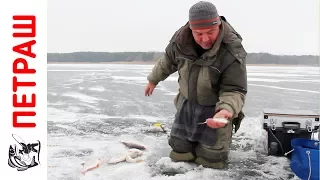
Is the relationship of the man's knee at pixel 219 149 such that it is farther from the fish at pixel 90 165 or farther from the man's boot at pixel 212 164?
the fish at pixel 90 165

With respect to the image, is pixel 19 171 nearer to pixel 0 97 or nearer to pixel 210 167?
pixel 0 97

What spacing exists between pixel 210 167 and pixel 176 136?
1.19ft

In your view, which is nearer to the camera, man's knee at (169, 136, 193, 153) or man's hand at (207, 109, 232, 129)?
man's hand at (207, 109, 232, 129)

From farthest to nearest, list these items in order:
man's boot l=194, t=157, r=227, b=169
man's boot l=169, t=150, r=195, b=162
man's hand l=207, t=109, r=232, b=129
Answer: man's boot l=169, t=150, r=195, b=162 < man's boot l=194, t=157, r=227, b=169 < man's hand l=207, t=109, r=232, b=129

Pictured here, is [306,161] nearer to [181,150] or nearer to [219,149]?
[219,149]

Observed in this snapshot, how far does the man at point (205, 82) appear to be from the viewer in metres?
2.23

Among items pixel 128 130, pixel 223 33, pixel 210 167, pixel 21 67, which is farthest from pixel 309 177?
pixel 21 67

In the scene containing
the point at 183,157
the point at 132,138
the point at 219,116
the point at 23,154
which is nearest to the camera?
the point at 219,116

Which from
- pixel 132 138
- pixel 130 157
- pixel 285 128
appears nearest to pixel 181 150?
pixel 130 157

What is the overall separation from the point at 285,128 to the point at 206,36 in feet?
3.04

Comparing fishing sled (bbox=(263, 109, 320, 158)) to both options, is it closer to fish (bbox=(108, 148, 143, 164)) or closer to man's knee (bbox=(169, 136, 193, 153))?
man's knee (bbox=(169, 136, 193, 153))

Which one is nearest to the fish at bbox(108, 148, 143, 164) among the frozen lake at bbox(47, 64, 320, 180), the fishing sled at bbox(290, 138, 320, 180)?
the frozen lake at bbox(47, 64, 320, 180)

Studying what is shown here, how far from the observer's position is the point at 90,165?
2.29m

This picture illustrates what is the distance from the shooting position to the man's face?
7.38 feet
